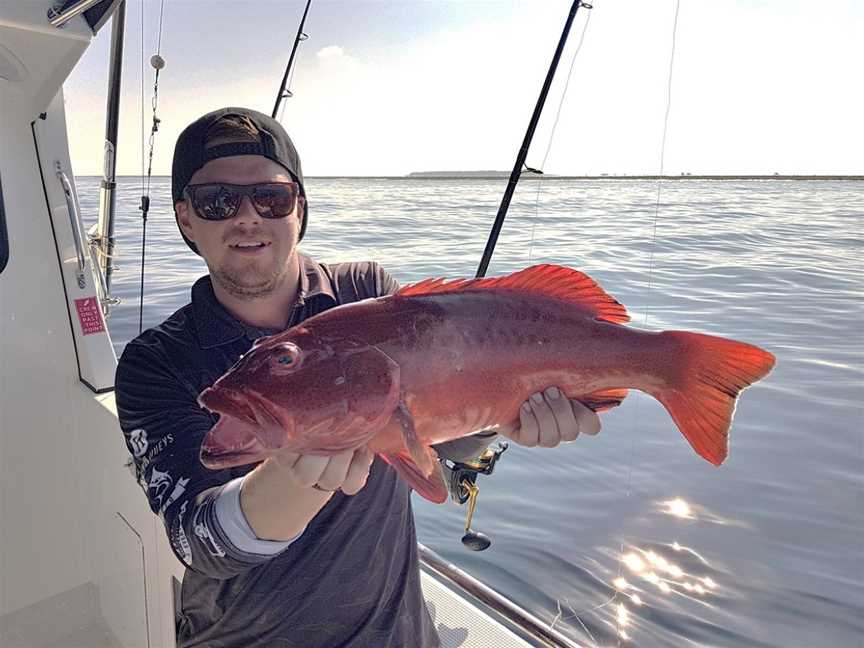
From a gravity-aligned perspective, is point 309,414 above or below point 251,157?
below

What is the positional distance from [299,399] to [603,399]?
804mm

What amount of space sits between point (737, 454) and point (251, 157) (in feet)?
15.6

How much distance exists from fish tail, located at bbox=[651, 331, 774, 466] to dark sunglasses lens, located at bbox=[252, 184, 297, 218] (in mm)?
1084

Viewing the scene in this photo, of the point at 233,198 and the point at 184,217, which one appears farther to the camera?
the point at 184,217

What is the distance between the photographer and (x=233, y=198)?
1682 mm

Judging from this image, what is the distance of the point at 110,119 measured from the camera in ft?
11.6

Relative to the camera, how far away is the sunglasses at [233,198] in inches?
66.1

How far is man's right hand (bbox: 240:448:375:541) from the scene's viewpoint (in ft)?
3.98

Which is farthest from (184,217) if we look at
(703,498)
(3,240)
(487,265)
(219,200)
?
(703,498)

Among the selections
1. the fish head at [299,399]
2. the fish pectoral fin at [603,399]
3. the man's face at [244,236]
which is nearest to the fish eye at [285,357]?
the fish head at [299,399]

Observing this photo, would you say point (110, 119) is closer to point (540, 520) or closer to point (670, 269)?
point (540, 520)

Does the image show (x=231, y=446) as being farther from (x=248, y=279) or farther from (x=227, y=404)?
(x=248, y=279)

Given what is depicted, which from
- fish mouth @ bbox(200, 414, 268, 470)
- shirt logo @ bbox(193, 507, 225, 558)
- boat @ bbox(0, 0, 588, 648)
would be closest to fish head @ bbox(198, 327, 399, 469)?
fish mouth @ bbox(200, 414, 268, 470)

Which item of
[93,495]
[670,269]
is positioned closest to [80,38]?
[93,495]
